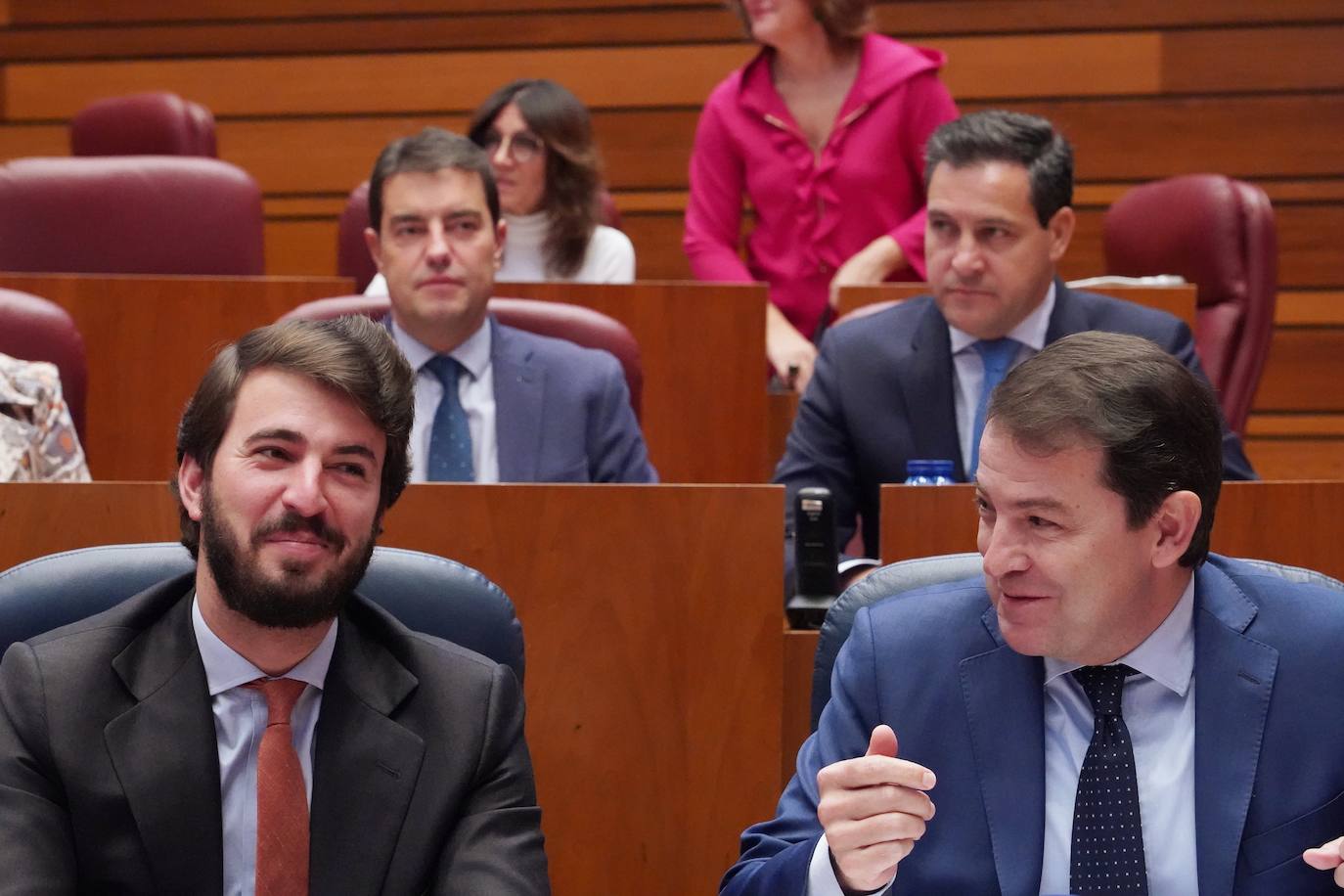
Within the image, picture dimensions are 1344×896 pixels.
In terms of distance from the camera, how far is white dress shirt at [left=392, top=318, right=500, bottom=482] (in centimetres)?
277

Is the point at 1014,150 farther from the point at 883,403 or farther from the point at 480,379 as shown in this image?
the point at 480,379

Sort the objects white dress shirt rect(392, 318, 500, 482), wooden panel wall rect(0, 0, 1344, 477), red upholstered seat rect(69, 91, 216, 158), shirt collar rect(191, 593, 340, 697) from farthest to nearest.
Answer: wooden panel wall rect(0, 0, 1344, 477) → red upholstered seat rect(69, 91, 216, 158) → white dress shirt rect(392, 318, 500, 482) → shirt collar rect(191, 593, 340, 697)

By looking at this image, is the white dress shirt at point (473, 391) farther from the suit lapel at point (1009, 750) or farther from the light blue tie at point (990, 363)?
the suit lapel at point (1009, 750)

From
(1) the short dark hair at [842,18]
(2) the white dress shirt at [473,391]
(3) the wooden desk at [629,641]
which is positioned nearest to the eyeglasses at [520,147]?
(1) the short dark hair at [842,18]

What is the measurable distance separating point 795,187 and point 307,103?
205 cm

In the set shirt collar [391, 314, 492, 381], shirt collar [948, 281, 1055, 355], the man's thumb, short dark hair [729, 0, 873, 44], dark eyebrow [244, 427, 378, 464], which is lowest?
the man's thumb

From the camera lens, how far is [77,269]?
3.49 metres

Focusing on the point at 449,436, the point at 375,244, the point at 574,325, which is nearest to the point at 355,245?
the point at 375,244

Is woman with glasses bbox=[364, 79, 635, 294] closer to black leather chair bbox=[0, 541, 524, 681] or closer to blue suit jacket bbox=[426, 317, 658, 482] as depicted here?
blue suit jacket bbox=[426, 317, 658, 482]

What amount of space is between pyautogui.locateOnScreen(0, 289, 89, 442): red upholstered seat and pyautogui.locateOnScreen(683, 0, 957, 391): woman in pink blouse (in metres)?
1.35

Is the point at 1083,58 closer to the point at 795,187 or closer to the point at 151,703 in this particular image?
the point at 795,187

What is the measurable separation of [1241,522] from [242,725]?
114 cm

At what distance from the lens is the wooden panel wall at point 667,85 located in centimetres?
458

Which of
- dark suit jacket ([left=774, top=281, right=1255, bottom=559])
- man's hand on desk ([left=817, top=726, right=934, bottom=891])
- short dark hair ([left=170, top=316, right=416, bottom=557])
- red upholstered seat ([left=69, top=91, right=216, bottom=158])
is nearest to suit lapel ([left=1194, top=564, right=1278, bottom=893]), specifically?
man's hand on desk ([left=817, top=726, right=934, bottom=891])
